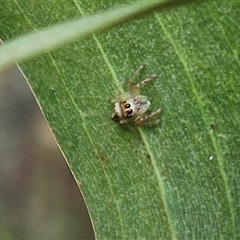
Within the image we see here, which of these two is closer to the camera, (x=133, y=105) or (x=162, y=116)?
(x=162, y=116)

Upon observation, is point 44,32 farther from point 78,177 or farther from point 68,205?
point 68,205

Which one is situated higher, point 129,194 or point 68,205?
point 68,205

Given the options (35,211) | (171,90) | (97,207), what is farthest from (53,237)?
(171,90)
